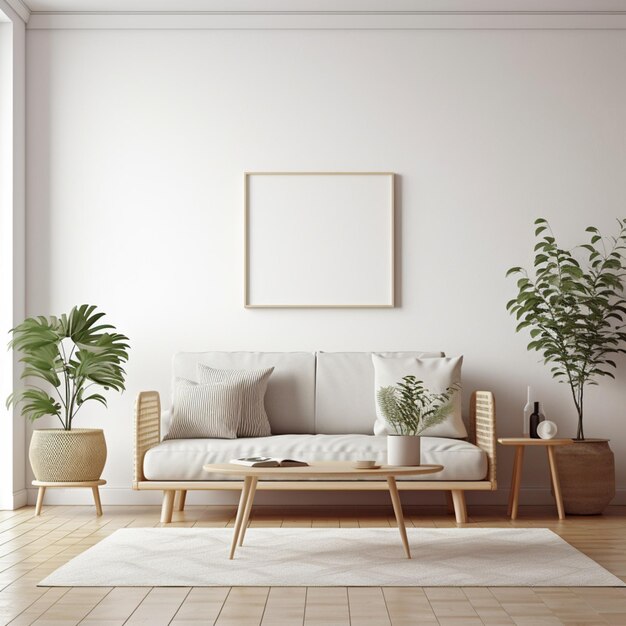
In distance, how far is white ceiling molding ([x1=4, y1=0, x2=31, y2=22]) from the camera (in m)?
5.70

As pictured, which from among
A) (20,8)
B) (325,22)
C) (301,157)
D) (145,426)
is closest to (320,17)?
(325,22)

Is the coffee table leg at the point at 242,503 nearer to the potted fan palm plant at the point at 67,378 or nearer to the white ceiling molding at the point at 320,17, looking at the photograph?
the potted fan palm plant at the point at 67,378

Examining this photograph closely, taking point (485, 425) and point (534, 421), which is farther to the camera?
point (534, 421)

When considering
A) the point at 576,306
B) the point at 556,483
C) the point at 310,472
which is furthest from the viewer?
the point at 576,306

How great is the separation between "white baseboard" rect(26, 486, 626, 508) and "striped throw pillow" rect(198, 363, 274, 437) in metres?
0.60

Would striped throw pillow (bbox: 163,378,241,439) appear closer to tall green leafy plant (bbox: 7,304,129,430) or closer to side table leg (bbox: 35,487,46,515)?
tall green leafy plant (bbox: 7,304,129,430)

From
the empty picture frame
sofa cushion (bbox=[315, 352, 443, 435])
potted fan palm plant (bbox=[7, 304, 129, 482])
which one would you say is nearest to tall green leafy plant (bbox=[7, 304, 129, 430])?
potted fan palm plant (bbox=[7, 304, 129, 482])

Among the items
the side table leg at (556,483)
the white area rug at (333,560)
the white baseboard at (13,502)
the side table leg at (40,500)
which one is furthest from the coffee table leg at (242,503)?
the white baseboard at (13,502)

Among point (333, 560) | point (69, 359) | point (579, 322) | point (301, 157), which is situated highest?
point (301, 157)

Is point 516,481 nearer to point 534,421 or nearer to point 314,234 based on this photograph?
point 534,421

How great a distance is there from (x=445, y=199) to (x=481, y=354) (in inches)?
39.5

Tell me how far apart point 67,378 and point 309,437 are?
4.75 feet

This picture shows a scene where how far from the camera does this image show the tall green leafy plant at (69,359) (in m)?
5.37

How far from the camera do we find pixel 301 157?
5949mm
